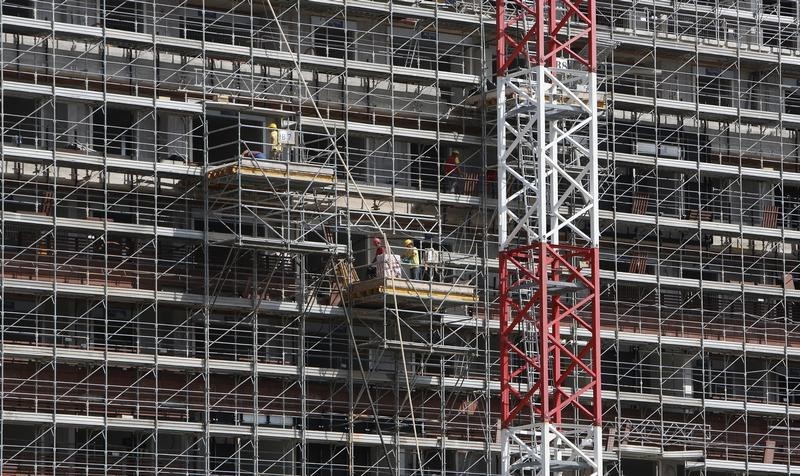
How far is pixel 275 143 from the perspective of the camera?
78062mm

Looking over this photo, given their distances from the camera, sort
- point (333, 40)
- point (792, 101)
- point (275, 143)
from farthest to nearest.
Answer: point (792, 101) → point (333, 40) → point (275, 143)

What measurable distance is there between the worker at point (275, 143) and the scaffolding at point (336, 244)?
11 cm

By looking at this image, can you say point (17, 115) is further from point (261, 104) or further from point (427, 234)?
point (427, 234)

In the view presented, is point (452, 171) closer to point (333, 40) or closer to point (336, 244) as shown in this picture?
point (333, 40)

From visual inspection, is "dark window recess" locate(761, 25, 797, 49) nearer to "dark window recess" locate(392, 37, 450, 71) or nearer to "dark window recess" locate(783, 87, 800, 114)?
"dark window recess" locate(783, 87, 800, 114)

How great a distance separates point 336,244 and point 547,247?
279 inches

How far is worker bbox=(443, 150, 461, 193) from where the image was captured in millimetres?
83494

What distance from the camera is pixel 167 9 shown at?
8044cm

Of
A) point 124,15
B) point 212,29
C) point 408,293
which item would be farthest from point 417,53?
point 124,15

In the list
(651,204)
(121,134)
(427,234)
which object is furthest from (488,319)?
(121,134)

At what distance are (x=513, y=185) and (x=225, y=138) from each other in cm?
1217

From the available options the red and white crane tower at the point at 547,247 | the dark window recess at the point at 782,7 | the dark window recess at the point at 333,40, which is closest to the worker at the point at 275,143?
the dark window recess at the point at 333,40

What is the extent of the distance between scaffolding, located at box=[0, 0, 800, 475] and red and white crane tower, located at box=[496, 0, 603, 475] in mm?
1090

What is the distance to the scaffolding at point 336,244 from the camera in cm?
7631
